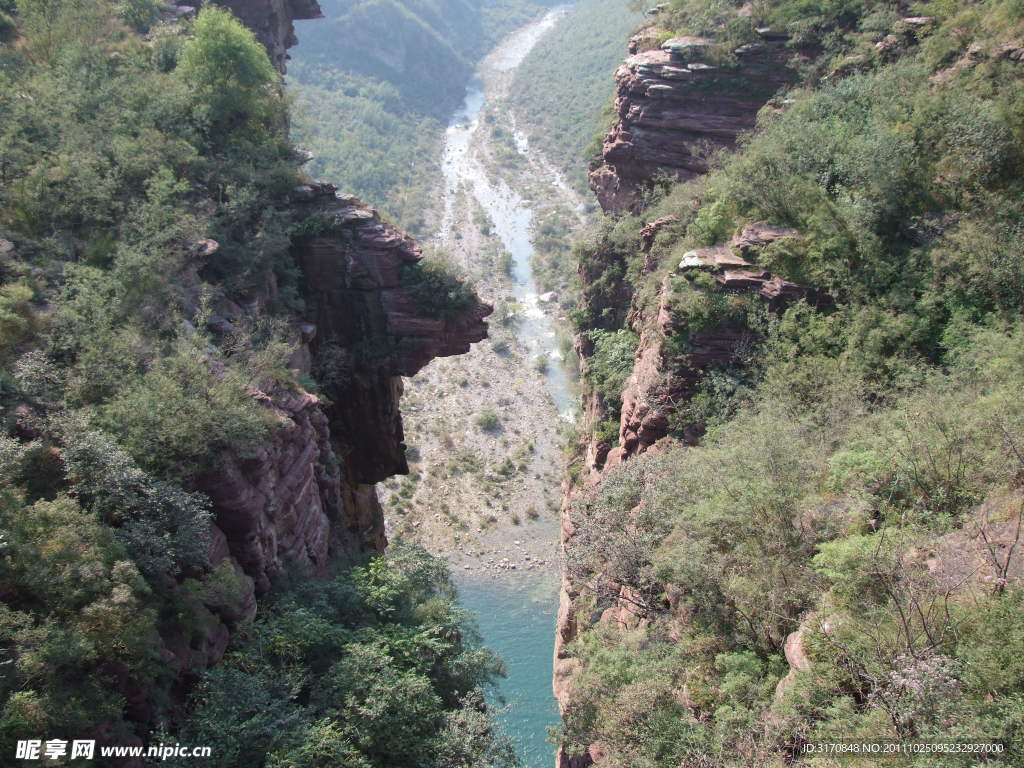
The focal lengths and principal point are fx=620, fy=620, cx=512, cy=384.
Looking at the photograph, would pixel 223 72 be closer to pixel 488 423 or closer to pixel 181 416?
pixel 181 416

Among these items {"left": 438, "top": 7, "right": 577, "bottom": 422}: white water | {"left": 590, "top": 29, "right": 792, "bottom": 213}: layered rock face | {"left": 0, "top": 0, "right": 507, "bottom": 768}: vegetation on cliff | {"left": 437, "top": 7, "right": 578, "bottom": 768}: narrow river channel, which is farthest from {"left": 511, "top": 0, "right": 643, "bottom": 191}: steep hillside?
{"left": 0, "top": 0, "right": 507, "bottom": 768}: vegetation on cliff

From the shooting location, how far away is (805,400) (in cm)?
1678

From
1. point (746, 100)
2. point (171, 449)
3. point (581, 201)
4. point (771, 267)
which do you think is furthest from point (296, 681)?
point (581, 201)

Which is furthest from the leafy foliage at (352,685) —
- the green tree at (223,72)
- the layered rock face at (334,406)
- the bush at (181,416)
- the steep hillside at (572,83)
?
the steep hillside at (572,83)

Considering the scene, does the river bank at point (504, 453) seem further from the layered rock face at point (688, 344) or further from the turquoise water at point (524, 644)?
the layered rock face at point (688, 344)

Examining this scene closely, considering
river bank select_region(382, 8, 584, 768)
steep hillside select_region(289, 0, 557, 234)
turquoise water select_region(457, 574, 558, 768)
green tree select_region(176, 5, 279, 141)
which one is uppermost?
steep hillside select_region(289, 0, 557, 234)

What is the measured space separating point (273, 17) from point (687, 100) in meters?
23.2

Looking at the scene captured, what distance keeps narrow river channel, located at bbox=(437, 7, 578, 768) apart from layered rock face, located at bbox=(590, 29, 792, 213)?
75.1 ft

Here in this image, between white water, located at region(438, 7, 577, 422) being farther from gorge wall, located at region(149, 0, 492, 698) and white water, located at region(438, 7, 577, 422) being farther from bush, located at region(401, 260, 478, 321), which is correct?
bush, located at region(401, 260, 478, 321)

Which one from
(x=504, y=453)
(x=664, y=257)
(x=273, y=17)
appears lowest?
(x=504, y=453)

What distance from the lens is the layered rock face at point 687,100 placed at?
26.4 metres

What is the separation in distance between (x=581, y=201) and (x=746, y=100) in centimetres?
5922

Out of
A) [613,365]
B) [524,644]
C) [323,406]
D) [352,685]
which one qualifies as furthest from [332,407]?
[524,644]

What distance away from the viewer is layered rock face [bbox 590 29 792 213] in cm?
2639
